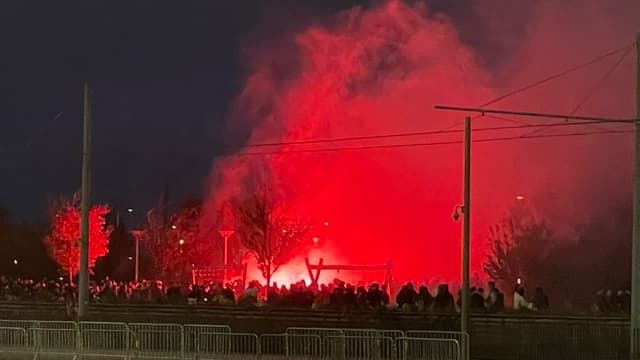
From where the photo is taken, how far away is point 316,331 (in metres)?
24.7

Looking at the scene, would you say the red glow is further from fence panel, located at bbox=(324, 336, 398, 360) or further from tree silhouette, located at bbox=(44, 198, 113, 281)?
Answer: fence panel, located at bbox=(324, 336, 398, 360)

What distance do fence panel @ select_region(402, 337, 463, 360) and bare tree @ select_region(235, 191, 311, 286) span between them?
104 ft

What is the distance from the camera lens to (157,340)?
85.7 ft

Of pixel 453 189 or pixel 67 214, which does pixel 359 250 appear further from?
pixel 67 214

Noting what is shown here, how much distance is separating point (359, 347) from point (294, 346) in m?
1.60

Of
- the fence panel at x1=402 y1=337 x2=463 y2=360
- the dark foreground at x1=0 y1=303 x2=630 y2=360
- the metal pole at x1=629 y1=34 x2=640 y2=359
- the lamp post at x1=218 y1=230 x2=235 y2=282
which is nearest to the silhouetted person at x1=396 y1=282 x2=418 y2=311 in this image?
the dark foreground at x1=0 y1=303 x2=630 y2=360

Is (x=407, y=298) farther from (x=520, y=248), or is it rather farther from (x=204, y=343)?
(x=520, y=248)

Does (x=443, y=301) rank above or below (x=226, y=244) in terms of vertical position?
below

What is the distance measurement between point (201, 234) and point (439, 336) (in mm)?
44742

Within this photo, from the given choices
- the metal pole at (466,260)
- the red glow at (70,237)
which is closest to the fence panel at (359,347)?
the metal pole at (466,260)

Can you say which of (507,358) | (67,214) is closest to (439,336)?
(507,358)

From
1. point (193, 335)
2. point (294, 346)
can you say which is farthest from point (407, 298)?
point (193, 335)

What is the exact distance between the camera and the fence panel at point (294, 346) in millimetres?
24516

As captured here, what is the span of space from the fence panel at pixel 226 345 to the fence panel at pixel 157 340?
0.53 meters
